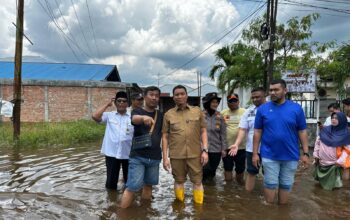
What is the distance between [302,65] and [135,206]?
10.8 meters

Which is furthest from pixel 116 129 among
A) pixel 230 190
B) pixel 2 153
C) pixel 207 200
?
pixel 2 153

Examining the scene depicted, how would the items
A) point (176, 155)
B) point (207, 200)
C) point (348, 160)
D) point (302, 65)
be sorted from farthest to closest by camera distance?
1. point (302, 65)
2. point (348, 160)
3. point (207, 200)
4. point (176, 155)

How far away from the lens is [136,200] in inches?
233

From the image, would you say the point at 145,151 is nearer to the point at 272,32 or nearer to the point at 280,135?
the point at 280,135

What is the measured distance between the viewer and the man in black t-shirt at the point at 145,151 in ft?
16.8

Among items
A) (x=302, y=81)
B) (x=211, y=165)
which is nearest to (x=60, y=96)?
(x=302, y=81)

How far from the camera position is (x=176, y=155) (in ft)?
17.6

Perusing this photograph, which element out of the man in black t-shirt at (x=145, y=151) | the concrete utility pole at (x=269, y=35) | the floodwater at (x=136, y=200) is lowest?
the floodwater at (x=136, y=200)

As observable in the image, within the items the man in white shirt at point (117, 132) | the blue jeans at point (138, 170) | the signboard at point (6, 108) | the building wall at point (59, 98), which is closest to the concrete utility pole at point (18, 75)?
the signboard at point (6, 108)

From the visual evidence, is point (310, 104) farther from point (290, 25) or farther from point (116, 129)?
point (116, 129)

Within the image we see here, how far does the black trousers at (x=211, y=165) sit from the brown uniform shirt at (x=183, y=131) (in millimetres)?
1610

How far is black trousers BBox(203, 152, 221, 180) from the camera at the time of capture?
6.99 metres

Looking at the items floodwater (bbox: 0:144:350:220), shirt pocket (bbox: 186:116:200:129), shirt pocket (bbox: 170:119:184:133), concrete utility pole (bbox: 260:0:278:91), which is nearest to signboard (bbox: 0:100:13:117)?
floodwater (bbox: 0:144:350:220)

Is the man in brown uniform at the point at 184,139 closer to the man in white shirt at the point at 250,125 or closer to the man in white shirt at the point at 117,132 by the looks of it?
the man in white shirt at the point at 117,132
